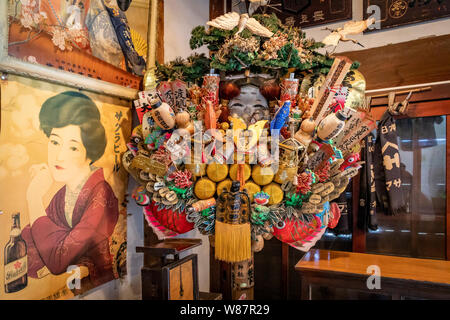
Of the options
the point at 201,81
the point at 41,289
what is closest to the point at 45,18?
the point at 201,81

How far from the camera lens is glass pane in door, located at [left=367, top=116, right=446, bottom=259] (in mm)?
1926

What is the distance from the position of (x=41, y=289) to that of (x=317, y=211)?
1205mm

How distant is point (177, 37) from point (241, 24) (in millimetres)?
884

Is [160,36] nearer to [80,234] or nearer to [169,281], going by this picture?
[80,234]

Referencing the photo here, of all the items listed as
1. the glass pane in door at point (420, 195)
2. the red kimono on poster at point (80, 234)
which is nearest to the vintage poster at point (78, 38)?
the red kimono on poster at point (80, 234)

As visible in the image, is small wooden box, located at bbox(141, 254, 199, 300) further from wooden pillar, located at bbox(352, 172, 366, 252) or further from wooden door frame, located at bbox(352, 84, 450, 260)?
wooden door frame, located at bbox(352, 84, 450, 260)

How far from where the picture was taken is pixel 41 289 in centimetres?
119

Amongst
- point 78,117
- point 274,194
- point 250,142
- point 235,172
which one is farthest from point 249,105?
point 78,117

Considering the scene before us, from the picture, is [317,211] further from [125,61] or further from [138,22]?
[138,22]

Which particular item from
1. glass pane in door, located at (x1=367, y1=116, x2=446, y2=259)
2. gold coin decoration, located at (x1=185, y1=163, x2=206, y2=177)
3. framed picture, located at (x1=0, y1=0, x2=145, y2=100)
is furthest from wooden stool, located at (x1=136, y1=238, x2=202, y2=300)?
glass pane in door, located at (x1=367, y1=116, x2=446, y2=259)

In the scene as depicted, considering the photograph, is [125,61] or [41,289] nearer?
[41,289]

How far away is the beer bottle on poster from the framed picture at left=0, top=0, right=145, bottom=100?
23.6 inches

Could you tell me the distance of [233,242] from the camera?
1.18 m

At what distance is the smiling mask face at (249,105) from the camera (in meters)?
1.42
